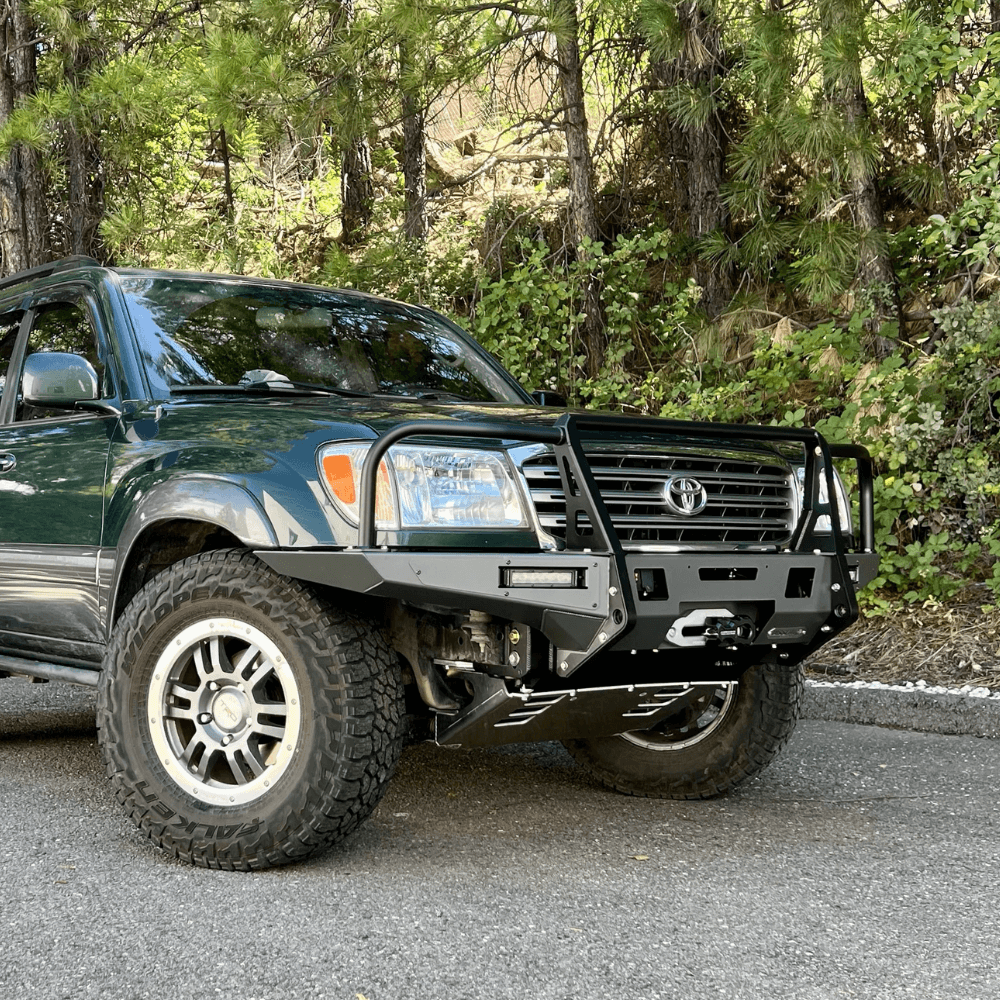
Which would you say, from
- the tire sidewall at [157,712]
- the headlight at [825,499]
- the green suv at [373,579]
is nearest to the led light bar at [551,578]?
the green suv at [373,579]

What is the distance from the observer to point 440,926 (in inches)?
126

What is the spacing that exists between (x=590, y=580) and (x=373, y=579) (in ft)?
1.88

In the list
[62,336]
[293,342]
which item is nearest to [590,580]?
[293,342]

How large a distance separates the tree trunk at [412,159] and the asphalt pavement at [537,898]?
6129mm

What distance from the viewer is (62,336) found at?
501 cm

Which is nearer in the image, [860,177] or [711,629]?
[711,629]

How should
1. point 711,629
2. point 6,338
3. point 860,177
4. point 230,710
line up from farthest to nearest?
point 860,177, point 6,338, point 230,710, point 711,629

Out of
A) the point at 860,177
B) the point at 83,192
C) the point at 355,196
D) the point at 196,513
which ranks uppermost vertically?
the point at 83,192


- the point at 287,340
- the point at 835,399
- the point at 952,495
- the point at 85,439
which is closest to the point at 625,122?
the point at 835,399

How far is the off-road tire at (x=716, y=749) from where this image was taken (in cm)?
445

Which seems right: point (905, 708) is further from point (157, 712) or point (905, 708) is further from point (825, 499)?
point (157, 712)

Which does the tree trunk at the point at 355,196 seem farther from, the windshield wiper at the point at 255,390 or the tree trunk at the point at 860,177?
the windshield wiper at the point at 255,390

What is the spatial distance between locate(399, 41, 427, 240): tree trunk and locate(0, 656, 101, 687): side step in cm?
597

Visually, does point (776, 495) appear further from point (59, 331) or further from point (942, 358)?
point (942, 358)
